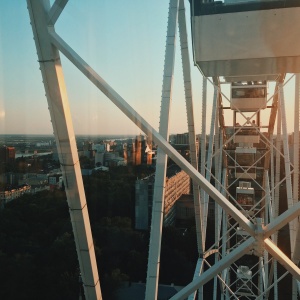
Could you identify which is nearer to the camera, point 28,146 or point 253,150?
point 28,146

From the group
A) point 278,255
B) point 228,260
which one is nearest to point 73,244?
point 228,260

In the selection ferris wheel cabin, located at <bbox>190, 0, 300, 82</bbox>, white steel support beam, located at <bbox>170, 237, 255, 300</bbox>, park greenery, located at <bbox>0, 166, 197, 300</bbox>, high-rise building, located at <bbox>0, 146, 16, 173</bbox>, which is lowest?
park greenery, located at <bbox>0, 166, 197, 300</bbox>

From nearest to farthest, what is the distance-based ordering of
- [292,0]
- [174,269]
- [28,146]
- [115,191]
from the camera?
[292,0] → [28,146] → [115,191] → [174,269]

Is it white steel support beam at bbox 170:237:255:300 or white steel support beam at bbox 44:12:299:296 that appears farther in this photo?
white steel support beam at bbox 170:237:255:300

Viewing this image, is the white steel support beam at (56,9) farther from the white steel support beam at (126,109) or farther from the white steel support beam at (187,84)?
the white steel support beam at (187,84)

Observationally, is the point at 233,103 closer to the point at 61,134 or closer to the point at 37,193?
the point at 37,193

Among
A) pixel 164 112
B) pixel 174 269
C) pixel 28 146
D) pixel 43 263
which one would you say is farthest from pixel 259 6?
pixel 174 269

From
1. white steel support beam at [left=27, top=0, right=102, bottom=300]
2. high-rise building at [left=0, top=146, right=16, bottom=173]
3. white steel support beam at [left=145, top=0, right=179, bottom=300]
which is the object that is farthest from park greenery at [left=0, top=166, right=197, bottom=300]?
white steel support beam at [left=27, top=0, right=102, bottom=300]

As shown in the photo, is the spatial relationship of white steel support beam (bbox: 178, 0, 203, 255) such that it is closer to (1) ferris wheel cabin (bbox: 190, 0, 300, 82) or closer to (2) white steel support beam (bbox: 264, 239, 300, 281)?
(1) ferris wheel cabin (bbox: 190, 0, 300, 82)

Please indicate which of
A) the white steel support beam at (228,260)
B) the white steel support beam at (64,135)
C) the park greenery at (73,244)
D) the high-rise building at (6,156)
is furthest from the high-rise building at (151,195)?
the white steel support beam at (64,135)
